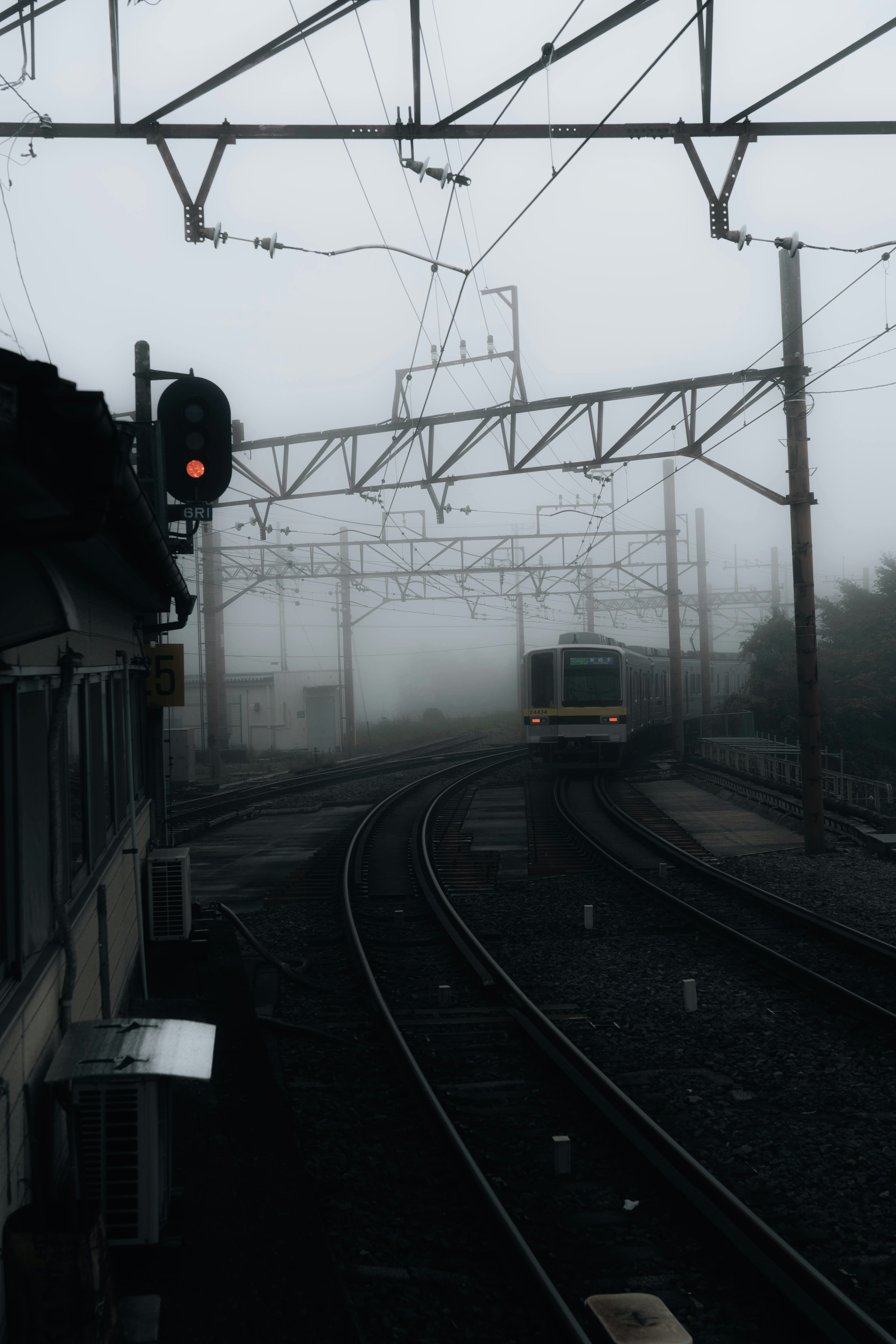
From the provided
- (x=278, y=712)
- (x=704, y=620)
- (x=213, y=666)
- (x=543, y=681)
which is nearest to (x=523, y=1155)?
(x=543, y=681)

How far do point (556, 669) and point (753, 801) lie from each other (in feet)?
17.4

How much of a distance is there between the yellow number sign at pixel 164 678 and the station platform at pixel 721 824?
7231 millimetres

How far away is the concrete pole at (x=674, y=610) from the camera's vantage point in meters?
26.0

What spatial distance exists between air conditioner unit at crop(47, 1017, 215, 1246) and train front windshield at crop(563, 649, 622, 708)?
18.5m

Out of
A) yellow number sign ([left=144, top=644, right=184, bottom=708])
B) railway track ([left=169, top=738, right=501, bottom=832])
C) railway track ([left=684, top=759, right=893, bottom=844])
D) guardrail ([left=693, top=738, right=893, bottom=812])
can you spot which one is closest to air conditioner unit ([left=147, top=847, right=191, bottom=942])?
yellow number sign ([left=144, top=644, right=184, bottom=708])

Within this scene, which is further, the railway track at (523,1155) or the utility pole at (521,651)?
the utility pole at (521,651)

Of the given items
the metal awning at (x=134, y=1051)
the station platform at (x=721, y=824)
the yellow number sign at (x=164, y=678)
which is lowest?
the station platform at (x=721, y=824)

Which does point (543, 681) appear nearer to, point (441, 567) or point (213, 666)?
point (213, 666)

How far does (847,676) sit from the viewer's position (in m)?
31.9

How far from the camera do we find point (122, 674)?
22.0 feet

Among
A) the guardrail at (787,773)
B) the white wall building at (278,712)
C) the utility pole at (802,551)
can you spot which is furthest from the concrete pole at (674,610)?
the white wall building at (278,712)

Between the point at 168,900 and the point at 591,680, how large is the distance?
1501 centimetres

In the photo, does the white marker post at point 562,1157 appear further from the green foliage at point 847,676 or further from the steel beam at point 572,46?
the green foliage at point 847,676

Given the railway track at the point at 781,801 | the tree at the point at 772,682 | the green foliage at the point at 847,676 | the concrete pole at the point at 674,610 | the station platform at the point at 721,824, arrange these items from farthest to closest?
the tree at the point at 772,682 → the green foliage at the point at 847,676 → the concrete pole at the point at 674,610 → the railway track at the point at 781,801 → the station platform at the point at 721,824
